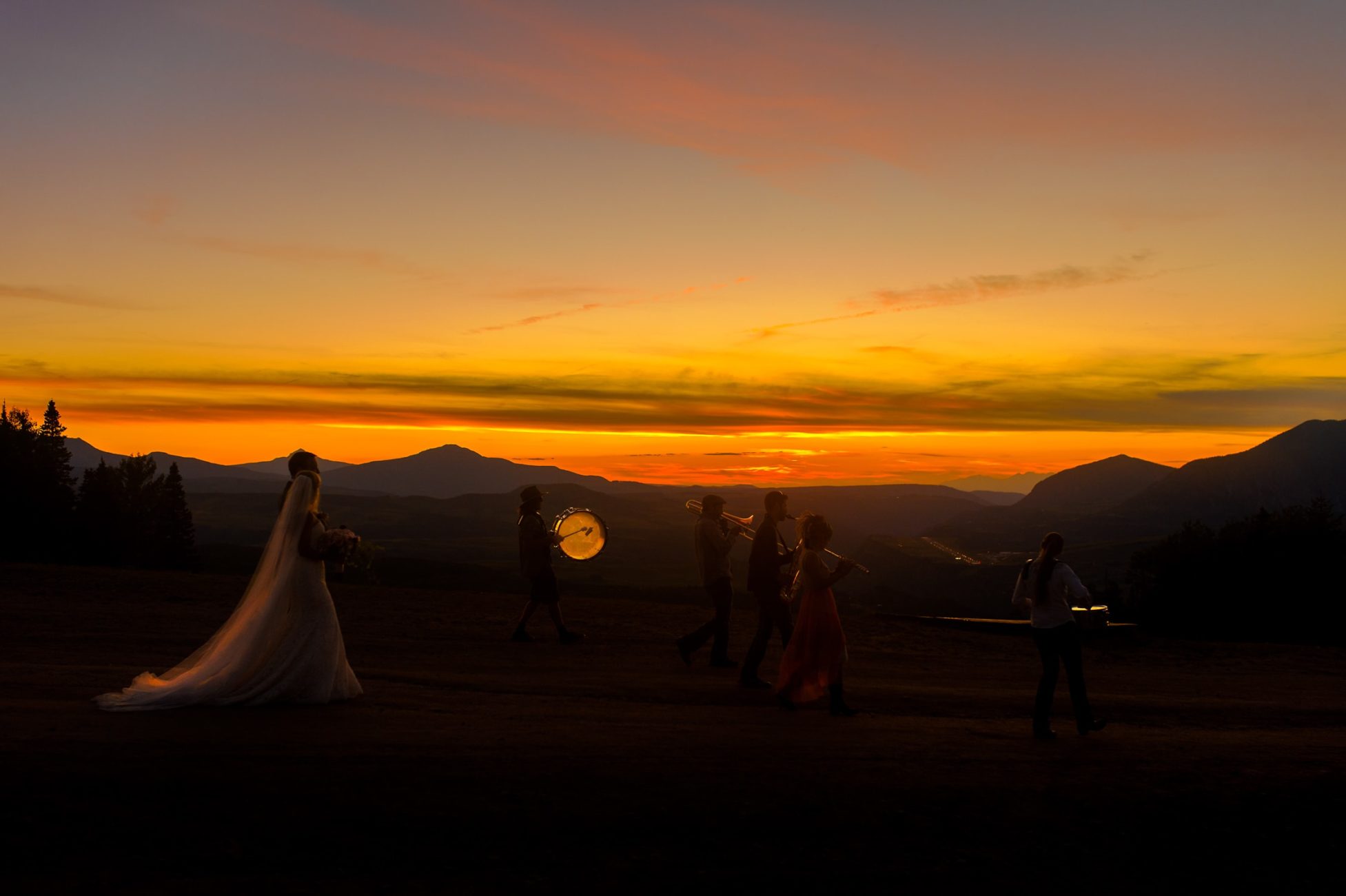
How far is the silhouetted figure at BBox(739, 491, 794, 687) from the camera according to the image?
1373 centimetres

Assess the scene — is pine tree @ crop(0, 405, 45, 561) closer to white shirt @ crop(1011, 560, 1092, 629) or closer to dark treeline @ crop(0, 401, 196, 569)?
dark treeline @ crop(0, 401, 196, 569)

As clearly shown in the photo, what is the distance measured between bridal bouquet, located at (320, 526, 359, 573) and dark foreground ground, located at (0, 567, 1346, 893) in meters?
1.46

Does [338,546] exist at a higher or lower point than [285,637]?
higher

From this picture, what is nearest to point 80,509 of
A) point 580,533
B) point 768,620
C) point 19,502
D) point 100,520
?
point 100,520

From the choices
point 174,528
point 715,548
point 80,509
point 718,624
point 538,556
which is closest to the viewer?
point 715,548

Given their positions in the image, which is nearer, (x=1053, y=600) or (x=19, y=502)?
(x=1053, y=600)

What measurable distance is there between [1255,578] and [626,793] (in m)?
53.6

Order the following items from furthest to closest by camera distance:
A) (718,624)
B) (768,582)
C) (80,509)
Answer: (80,509) < (718,624) < (768,582)

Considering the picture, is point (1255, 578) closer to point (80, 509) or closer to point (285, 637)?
point (285, 637)

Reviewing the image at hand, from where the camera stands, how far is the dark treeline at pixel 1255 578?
51.0 meters

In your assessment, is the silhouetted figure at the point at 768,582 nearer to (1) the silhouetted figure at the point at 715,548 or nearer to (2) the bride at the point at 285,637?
A: (1) the silhouetted figure at the point at 715,548

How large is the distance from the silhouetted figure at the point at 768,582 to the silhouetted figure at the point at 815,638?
1494 millimetres

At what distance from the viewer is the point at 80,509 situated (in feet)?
274

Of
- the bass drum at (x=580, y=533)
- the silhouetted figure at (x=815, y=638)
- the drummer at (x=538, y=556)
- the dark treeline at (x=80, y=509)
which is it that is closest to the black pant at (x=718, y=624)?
the bass drum at (x=580, y=533)
